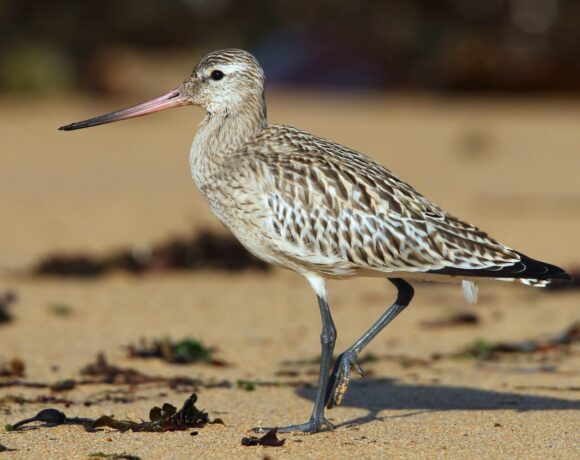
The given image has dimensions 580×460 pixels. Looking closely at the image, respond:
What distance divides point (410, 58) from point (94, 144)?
13197 mm

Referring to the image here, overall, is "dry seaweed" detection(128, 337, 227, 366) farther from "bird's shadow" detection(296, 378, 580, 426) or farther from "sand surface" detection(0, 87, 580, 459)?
"bird's shadow" detection(296, 378, 580, 426)

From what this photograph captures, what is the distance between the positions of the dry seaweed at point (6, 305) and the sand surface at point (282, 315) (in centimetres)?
8

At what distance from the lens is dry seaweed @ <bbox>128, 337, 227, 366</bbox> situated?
8.97 m

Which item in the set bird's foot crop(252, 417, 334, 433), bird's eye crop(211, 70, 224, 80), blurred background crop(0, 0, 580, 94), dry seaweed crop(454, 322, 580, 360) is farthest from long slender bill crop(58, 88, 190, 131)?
blurred background crop(0, 0, 580, 94)

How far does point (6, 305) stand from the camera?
34.4 feet

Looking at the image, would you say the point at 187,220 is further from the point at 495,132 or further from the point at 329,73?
the point at 329,73

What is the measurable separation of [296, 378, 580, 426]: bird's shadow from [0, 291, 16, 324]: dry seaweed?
2836mm

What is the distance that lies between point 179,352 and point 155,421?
205 cm

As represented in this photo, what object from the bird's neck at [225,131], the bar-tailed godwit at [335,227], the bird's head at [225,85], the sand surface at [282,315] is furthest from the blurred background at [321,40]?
the bar-tailed godwit at [335,227]

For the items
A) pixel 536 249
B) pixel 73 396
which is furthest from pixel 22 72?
pixel 73 396

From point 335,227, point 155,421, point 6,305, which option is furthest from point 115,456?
point 6,305

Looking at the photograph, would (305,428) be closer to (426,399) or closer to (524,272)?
(426,399)

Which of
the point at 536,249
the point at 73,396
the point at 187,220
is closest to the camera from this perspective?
the point at 73,396

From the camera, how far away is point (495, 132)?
845 inches
